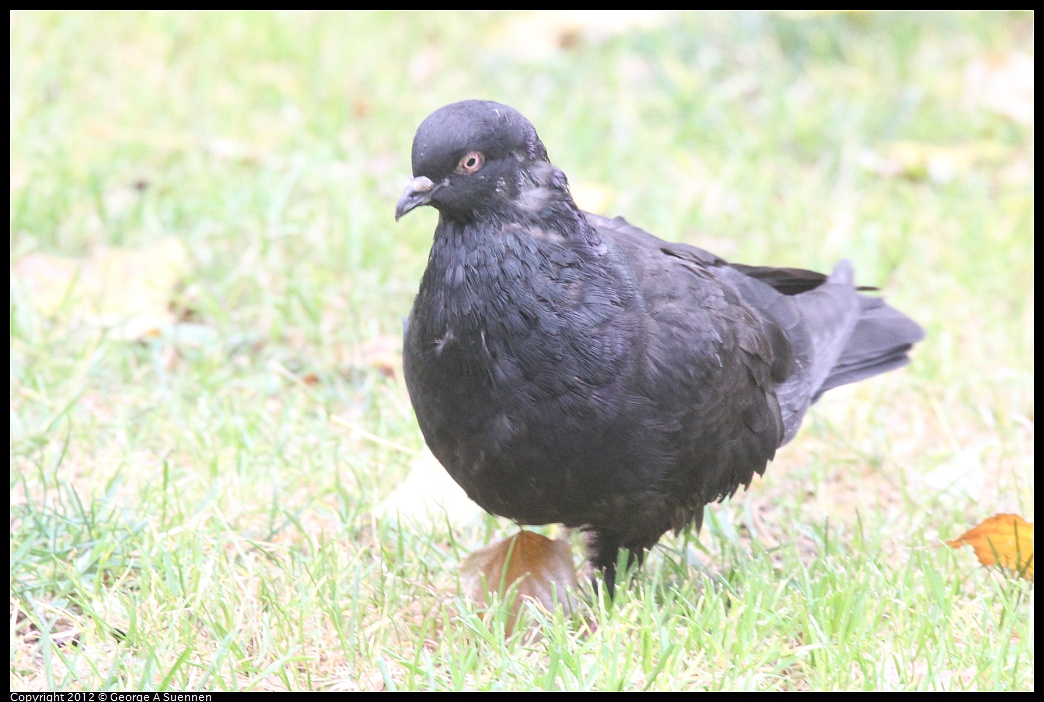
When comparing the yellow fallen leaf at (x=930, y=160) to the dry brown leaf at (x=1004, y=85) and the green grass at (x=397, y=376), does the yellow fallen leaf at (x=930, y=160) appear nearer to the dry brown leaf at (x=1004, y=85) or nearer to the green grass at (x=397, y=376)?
the green grass at (x=397, y=376)

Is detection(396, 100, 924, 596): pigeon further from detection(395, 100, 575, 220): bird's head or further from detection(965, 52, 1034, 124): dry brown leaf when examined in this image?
detection(965, 52, 1034, 124): dry brown leaf

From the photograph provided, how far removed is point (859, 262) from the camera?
5.23m

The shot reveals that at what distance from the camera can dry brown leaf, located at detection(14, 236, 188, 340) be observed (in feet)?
14.5

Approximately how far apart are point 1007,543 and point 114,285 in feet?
10.5

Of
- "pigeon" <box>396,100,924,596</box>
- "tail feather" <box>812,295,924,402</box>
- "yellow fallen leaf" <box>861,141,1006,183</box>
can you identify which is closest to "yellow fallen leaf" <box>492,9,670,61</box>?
"yellow fallen leaf" <box>861,141,1006,183</box>

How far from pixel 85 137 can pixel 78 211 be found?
0.64m

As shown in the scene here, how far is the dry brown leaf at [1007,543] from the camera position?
3344 millimetres

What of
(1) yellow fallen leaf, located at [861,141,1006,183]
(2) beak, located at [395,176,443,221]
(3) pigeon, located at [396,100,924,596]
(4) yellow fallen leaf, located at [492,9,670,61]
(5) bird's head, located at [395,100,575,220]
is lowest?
(3) pigeon, located at [396,100,924,596]

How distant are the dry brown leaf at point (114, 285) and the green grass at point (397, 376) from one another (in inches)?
2.9

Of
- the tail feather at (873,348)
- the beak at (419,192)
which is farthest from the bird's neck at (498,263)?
the tail feather at (873,348)

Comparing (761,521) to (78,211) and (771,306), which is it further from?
(78,211)

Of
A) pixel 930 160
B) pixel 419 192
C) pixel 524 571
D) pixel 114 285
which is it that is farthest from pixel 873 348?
pixel 114 285

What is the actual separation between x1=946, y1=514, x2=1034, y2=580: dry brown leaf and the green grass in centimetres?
5

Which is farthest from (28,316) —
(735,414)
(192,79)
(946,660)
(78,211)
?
(946,660)
